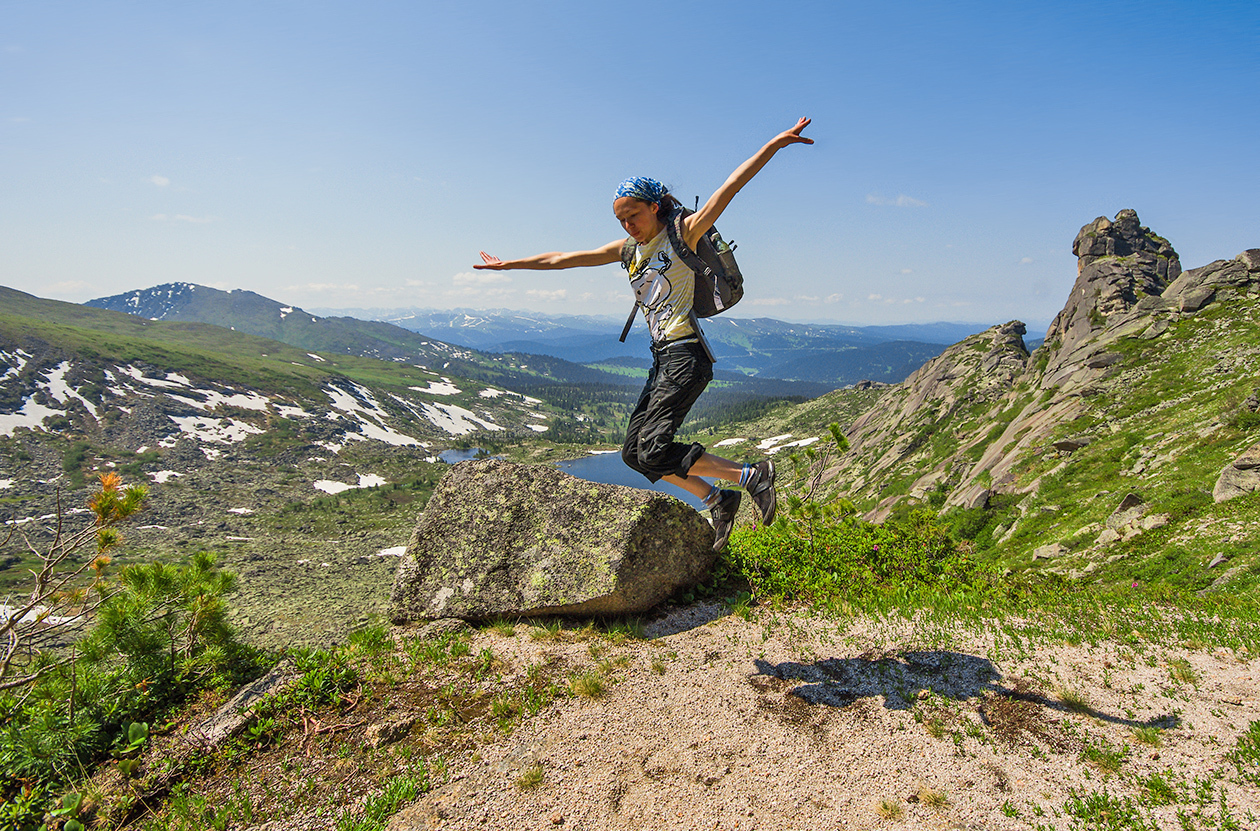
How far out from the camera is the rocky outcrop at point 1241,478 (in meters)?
20.6

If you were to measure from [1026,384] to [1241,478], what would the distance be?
78426 millimetres

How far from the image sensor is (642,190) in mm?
6805

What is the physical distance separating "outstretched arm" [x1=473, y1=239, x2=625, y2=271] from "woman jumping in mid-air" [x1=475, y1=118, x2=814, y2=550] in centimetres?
2

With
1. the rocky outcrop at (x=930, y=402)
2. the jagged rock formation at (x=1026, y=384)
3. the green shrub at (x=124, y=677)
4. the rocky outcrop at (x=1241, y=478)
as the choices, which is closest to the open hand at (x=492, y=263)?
the green shrub at (x=124, y=677)

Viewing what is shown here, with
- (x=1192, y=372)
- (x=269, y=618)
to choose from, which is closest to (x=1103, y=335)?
(x=1192, y=372)

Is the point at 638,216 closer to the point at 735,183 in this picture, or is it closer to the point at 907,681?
the point at 735,183

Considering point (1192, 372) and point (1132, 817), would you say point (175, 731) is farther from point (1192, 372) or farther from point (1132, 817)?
point (1192, 372)

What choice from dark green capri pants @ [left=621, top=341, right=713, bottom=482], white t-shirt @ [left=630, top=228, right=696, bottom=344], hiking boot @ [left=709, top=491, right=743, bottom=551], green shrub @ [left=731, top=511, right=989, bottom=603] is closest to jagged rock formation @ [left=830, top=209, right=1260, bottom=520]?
green shrub @ [left=731, top=511, right=989, bottom=603]

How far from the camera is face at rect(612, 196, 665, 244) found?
22.3ft

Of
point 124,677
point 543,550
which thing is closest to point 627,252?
point 543,550

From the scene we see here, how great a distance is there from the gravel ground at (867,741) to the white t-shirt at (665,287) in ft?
14.6

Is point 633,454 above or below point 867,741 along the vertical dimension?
above

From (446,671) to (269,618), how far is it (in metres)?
110

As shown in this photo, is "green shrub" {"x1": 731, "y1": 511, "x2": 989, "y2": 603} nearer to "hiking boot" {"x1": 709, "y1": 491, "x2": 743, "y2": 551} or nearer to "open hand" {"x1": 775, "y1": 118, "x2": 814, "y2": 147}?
"hiking boot" {"x1": 709, "y1": 491, "x2": 743, "y2": 551}
